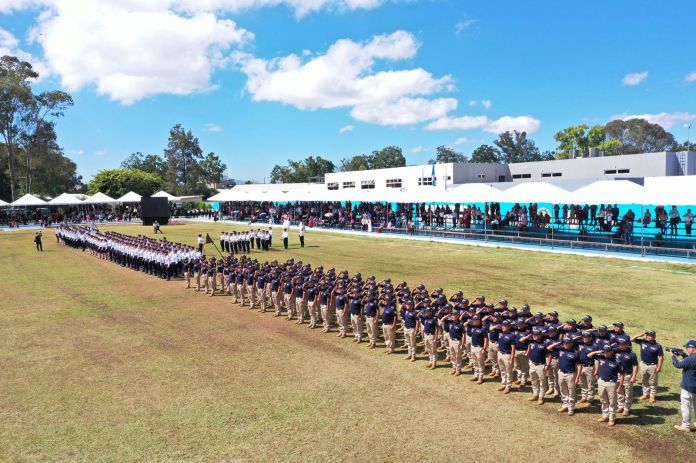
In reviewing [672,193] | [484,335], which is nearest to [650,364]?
[484,335]

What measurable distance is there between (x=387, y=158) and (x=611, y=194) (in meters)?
104

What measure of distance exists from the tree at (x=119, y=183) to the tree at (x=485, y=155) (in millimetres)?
74706

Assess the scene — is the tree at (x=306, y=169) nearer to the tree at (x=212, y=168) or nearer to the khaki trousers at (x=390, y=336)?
the tree at (x=212, y=168)

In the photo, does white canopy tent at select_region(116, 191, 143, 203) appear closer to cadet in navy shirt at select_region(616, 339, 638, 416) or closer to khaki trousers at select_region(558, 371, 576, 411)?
→ khaki trousers at select_region(558, 371, 576, 411)

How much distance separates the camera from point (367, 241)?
34.9 metres

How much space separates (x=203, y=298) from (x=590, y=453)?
13475 millimetres

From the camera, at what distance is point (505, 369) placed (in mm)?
9508

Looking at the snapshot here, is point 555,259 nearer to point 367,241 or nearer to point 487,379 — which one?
point 367,241

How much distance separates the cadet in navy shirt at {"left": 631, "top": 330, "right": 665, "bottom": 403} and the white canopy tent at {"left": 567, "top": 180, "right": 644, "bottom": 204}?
1806cm

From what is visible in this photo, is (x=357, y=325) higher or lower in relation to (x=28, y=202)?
lower

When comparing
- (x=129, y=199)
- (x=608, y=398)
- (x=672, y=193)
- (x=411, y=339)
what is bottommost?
(x=608, y=398)

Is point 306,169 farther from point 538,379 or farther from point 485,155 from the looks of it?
point 538,379

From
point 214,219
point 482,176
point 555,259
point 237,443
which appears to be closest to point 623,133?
point 482,176

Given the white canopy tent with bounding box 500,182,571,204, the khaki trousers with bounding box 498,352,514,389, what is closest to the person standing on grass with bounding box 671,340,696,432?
the khaki trousers with bounding box 498,352,514,389
